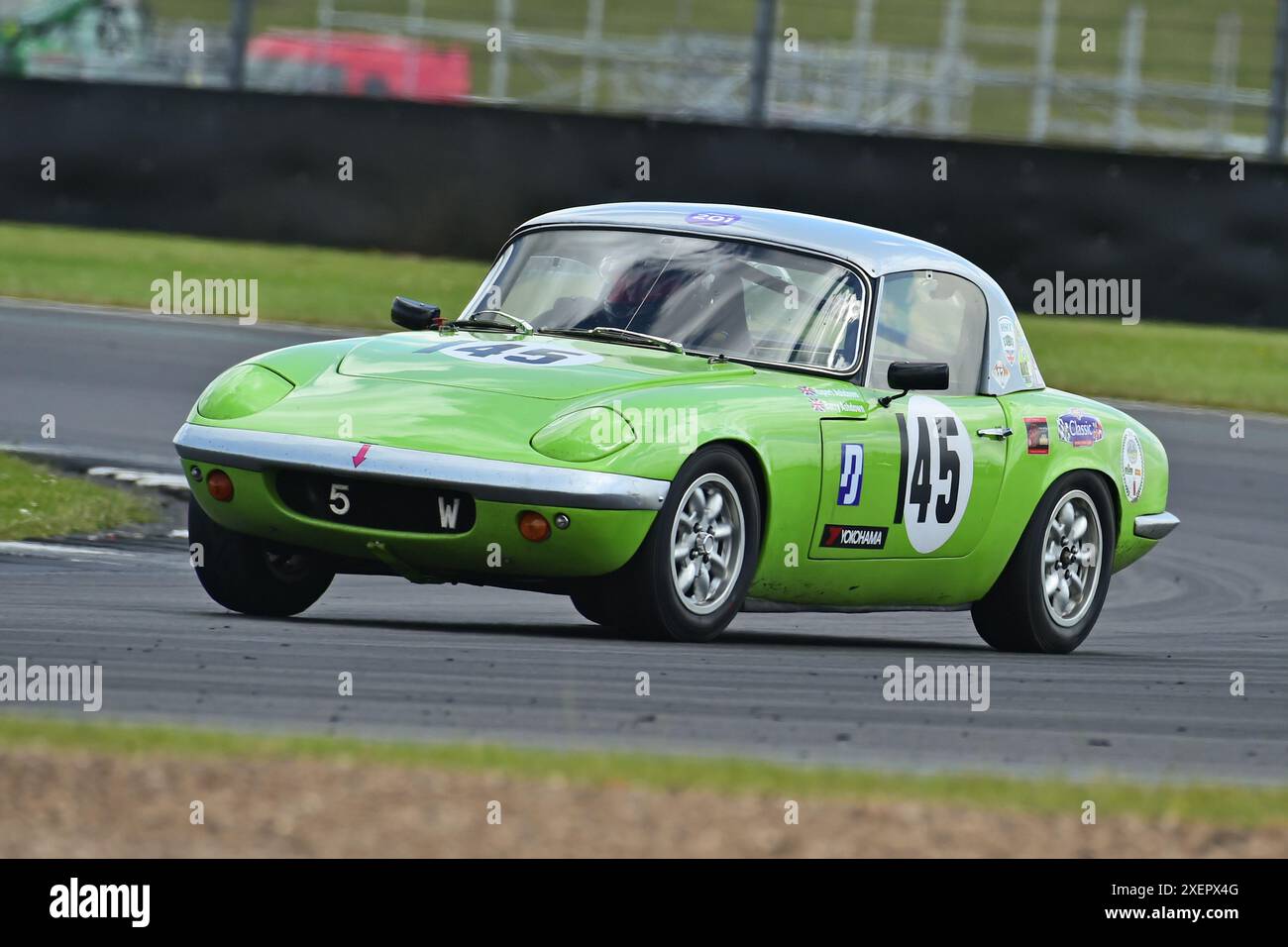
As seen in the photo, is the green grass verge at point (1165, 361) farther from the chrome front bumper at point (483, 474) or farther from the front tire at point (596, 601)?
the chrome front bumper at point (483, 474)

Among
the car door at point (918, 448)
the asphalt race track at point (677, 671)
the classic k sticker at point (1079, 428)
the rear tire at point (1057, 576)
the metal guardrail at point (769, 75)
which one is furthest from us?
the metal guardrail at point (769, 75)

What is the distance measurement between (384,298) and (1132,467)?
10139mm

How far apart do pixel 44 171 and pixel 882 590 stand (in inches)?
480

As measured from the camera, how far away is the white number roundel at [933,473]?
26.3ft

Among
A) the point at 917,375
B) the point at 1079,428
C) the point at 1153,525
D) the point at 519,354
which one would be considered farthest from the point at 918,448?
the point at 1153,525

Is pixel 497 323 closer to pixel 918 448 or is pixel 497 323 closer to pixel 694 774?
pixel 918 448

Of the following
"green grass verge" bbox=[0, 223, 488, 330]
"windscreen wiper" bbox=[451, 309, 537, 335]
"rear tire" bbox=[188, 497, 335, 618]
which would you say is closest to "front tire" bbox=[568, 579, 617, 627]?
"rear tire" bbox=[188, 497, 335, 618]

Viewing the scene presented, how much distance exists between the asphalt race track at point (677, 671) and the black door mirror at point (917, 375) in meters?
0.89

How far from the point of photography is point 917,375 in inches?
309

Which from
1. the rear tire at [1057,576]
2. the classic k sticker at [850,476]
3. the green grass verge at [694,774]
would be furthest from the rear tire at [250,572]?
the rear tire at [1057,576]

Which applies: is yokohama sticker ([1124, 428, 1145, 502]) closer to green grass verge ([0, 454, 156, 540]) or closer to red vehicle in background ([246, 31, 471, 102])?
green grass verge ([0, 454, 156, 540])

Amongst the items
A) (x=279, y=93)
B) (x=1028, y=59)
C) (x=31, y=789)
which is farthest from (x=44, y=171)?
(x=1028, y=59)

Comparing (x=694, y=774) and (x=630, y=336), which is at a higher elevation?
(x=630, y=336)
